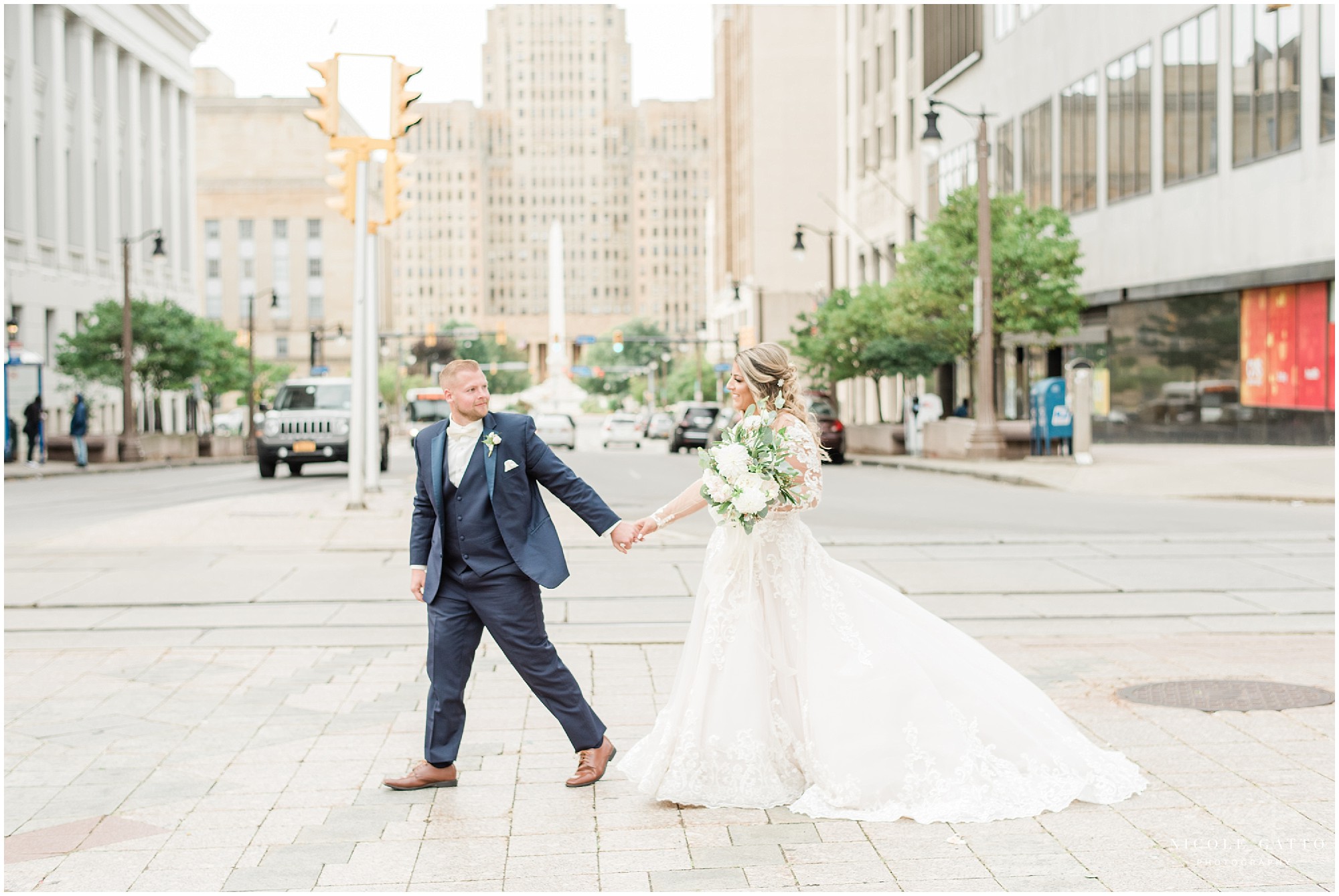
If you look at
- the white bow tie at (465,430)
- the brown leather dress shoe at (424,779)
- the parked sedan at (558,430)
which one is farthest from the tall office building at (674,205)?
the brown leather dress shoe at (424,779)

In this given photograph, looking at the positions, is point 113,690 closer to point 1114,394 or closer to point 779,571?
point 779,571

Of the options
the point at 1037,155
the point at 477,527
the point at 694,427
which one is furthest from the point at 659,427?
the point at 477,527

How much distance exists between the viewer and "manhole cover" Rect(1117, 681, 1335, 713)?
277 inches

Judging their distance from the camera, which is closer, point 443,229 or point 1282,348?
point 1282,348

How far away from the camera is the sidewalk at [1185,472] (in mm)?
21000

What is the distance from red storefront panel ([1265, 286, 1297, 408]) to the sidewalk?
1124mm

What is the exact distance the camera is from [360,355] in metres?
17.9

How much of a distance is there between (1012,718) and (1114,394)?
116 feet

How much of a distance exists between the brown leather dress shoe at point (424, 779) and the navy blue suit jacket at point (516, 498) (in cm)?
68

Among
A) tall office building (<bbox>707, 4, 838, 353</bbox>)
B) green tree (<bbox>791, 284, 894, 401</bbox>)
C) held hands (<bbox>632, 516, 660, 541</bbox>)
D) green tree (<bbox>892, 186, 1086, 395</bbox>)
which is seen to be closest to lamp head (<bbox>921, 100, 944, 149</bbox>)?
green tree (<bbox>892, 186, 1086, 395</bbox>)

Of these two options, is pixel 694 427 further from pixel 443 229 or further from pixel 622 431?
pixel 443 229

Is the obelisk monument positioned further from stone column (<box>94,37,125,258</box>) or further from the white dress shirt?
the white dress shirt

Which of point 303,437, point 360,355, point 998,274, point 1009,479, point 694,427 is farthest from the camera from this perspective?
point 694,427

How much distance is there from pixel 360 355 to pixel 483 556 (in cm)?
1273
